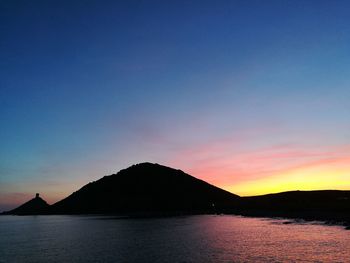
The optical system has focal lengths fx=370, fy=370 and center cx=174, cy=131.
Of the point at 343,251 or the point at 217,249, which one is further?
the point at 217,249

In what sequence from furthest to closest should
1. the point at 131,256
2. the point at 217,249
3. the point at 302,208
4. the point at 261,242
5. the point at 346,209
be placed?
the point at 302,208 → the point at 346,209 → the point at 261,242 → the point at 217,249 → the point at 131,256

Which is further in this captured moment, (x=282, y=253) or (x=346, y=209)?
(x=346, y=209)

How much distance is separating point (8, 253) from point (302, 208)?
13675 cm

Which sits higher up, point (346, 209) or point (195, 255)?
point (346, 209)

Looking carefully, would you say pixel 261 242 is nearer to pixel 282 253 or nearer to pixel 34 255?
pixel 282 253

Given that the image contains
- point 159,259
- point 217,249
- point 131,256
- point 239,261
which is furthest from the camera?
point 217,249

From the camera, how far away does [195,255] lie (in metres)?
54.2

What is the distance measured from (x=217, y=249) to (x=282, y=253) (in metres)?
11.1

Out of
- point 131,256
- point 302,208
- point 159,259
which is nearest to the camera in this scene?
point 159,259

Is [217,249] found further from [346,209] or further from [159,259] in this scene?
[346,209]

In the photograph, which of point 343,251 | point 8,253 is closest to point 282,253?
point 343,251

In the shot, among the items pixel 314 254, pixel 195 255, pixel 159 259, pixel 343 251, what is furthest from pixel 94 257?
pixel 343 251

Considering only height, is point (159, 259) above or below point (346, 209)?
below

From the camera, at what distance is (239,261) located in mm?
Result: 48406
